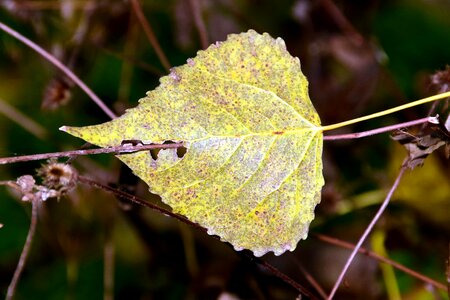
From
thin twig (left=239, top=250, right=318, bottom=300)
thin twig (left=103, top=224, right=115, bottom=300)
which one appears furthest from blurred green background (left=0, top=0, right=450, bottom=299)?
thin twig (left=239, top=250, right=318, bottom=300)

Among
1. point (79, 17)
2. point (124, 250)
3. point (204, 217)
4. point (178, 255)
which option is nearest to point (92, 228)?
point (124, 250)

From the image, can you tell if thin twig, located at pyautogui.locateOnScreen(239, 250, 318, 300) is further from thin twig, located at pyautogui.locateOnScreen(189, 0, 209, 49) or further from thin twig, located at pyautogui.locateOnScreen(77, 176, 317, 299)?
thin twig, located at pyautogui.locateOnScreen(189, 0, 209, 49)

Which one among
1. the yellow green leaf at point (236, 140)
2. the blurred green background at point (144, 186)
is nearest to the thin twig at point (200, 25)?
the blurred green background at point (144, 186)

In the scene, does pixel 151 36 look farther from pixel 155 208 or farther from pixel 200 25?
pixel 155 208

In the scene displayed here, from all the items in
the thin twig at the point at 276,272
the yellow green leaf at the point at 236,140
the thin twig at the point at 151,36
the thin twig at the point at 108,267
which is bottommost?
the thin twig at the point at 276,272

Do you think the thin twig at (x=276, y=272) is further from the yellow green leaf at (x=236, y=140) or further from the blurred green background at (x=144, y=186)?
the blurred green background at (x=144, y=186)
